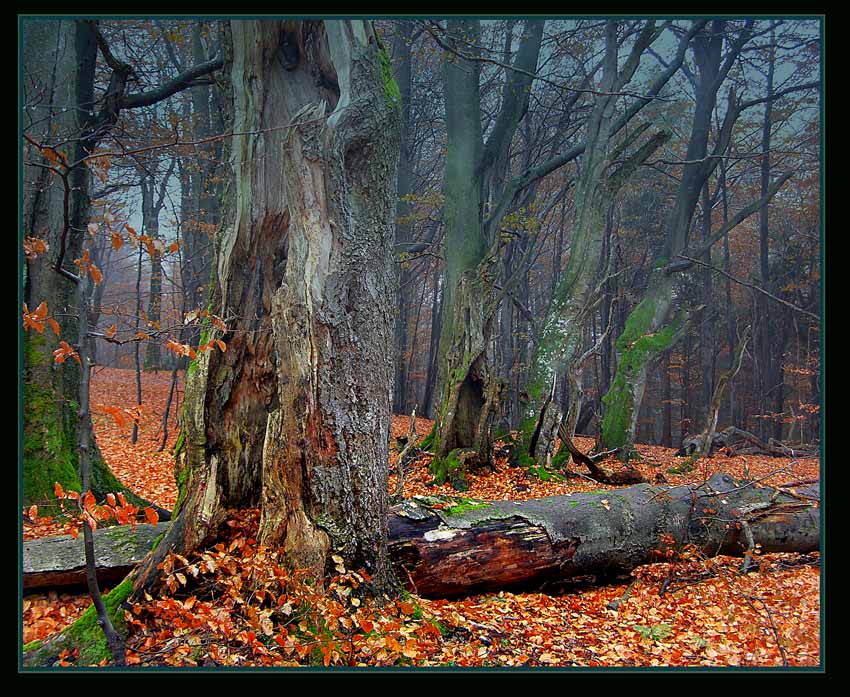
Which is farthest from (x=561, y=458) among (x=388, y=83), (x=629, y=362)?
(x=388, y=83)

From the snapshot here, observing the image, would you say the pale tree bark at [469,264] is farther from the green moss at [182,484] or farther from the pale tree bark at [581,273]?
the green moss at [182,484]

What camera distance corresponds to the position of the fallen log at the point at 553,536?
3.78 m

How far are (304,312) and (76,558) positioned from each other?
2377mm

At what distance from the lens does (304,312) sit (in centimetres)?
332

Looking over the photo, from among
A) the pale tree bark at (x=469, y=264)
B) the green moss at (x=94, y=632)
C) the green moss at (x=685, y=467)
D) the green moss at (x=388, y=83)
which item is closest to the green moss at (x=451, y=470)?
the pale tree bark at (x=469, y=264)

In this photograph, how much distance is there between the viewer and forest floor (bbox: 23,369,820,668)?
9.72 feet

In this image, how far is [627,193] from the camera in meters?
13.5

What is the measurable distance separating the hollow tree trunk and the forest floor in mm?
217

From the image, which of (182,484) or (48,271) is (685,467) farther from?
(48,271)

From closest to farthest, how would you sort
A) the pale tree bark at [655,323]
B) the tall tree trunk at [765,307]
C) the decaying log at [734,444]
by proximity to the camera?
1. the tall tree trunk at [765,307]
2. the decaying log at [734,444]
3. the pale tree bark at [655,323]

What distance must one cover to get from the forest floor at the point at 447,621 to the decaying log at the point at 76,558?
0.44ft
